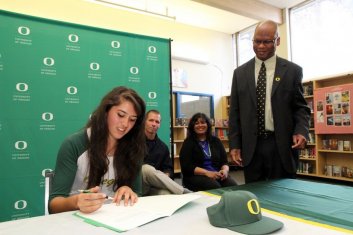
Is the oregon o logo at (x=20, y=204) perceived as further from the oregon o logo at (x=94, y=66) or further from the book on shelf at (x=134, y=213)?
the book on shelf at (x=134, y=213)

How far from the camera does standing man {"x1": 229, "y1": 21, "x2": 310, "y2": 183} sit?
158 centimetres

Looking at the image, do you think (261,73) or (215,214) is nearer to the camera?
(215,214)

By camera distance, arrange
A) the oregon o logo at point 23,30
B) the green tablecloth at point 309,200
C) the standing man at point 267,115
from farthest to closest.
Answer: the oregon o logo at point 23,30 < the standing man at point 267,115 < the green tablecloth at point 309,200

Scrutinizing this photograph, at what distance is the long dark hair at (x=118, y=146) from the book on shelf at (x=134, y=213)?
0.29 meters

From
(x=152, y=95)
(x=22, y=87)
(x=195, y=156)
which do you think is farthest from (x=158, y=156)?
(x=22, y=87)

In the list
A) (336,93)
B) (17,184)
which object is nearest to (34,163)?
(17,184)

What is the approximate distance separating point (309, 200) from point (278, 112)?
27.3 inches

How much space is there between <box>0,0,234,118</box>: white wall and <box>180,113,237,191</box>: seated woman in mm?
3098

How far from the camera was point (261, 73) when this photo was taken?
1768 millimetres

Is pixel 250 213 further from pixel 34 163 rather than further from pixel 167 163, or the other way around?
pixel 34 163

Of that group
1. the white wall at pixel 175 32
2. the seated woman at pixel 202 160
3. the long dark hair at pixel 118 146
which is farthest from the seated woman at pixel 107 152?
the white wall at pixel 175 32

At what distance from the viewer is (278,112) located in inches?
64.7

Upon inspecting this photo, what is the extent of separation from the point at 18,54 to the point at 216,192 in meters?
2.38

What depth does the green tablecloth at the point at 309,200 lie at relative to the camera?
0.85 metres
